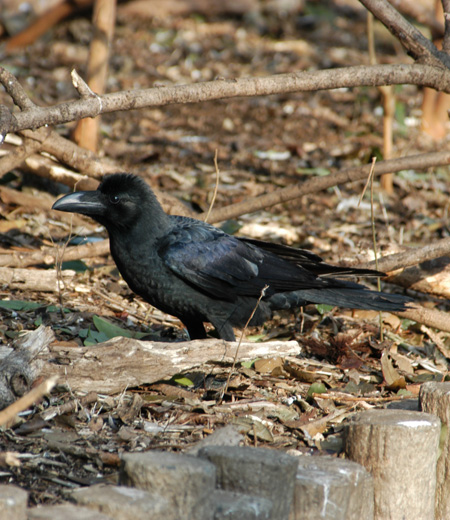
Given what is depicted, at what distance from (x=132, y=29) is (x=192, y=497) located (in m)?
10.2

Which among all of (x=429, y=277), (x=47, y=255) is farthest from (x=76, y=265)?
(x=429, y=277)

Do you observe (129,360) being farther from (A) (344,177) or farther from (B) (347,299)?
(A) (344,177)

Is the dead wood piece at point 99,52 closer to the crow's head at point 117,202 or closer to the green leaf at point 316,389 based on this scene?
the crow's head at point 117,202

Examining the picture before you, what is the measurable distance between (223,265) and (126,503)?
96.1 inches

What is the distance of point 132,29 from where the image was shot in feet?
36.7

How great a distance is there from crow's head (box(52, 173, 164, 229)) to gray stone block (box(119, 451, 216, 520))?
2.21 metres

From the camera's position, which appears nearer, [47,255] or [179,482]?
[179,482]

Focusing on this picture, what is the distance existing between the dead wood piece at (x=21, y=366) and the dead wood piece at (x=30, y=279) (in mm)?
1628

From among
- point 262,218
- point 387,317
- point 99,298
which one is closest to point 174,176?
point 262,218

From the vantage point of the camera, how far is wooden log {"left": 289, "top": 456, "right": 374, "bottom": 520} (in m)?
2.53

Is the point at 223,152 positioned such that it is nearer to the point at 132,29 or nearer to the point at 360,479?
the point at 132,29

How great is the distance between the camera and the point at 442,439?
3.14 metres

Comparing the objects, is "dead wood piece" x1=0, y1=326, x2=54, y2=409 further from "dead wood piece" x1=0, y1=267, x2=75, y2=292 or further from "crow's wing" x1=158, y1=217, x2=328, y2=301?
"dead wood piece" x1=0, y1=267, x2=75, y2=292

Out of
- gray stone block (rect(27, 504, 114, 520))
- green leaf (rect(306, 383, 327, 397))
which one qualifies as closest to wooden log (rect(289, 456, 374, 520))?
gray stone block (rect(27, 504, 114, 520))
